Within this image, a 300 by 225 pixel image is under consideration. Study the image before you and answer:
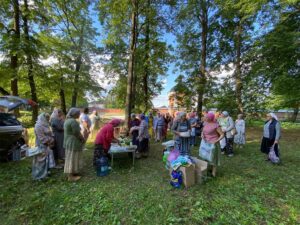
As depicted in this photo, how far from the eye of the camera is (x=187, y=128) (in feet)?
16.4

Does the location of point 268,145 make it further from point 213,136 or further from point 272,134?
point 213,136

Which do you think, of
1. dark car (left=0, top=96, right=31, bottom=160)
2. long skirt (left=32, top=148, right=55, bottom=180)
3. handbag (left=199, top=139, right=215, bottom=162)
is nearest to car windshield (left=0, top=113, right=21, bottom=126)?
dark car (left=0, top=96, right=31, bottom=160)

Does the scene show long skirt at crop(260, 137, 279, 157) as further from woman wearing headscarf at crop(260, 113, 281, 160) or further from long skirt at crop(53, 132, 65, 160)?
long skirt at crop(53, 132, 65, 160)

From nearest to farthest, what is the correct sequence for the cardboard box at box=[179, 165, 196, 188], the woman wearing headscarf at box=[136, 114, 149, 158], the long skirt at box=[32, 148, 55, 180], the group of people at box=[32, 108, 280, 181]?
the cardboard box at box=[179, 165, 196, 188] → the group of people at box=[32, 108, 280, 181] → the long skirt at box=[32, 148, 55, 180] → the woman wearing headscarf at box=[136, 114, 149, 158]

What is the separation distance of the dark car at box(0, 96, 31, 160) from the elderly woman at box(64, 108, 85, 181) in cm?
266

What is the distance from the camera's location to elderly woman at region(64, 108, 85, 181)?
12.8 feet

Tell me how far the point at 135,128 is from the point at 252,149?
194 inches

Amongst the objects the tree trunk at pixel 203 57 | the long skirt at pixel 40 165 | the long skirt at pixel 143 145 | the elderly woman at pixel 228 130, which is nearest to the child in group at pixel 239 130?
the elderly woman at pixel 228 130

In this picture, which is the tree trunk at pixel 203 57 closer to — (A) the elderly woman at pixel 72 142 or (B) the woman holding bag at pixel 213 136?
(B) the woman holding bag at pixel 213 136

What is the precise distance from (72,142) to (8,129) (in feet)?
9.32

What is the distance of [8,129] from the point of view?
5.36 meters

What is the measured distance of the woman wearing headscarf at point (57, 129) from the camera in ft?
16.7

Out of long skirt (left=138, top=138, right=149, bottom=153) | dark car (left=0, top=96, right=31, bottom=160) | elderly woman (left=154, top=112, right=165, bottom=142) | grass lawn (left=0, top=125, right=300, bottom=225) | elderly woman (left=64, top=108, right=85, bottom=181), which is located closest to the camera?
grass lawn (left=0, top=125, right=300, bottom=225)

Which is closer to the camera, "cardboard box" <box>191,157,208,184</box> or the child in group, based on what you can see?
"cardboard box" <box>191,157,208,184</box>
